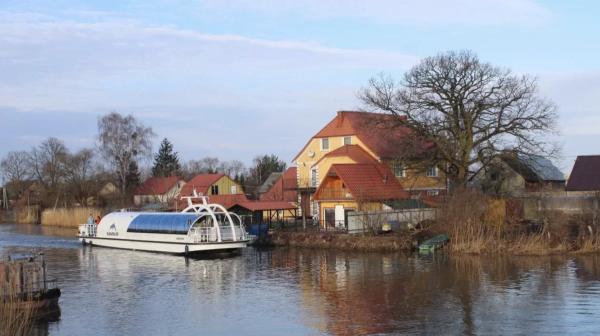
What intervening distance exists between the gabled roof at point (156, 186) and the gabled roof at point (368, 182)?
50810 mm

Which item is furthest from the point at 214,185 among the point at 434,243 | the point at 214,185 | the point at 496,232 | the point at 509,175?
the point at 496,232

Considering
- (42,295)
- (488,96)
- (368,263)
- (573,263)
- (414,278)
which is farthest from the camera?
(488,96)

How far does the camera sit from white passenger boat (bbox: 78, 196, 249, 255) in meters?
42.9

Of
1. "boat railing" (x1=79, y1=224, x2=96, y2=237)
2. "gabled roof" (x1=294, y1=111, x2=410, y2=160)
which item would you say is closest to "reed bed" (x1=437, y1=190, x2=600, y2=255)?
"gabled roof" (x1=294, y1=111, x2=410, y2=160)

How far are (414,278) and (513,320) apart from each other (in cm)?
948

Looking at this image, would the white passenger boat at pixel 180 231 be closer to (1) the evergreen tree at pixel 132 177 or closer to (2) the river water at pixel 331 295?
(2) the river water at pixel 331 295

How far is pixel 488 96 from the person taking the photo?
157 ft

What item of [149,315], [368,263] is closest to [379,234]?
[368,263]

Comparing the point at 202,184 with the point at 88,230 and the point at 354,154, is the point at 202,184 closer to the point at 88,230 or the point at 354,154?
the point at 88,230

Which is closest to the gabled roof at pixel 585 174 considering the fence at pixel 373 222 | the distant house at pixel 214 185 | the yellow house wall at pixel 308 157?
the fence at pixel 373 222

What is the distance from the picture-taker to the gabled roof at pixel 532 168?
159 feet

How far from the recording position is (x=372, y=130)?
192 feet

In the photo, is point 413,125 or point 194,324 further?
point 413,125

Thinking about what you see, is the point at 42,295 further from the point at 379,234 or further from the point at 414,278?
the point at 379,234
